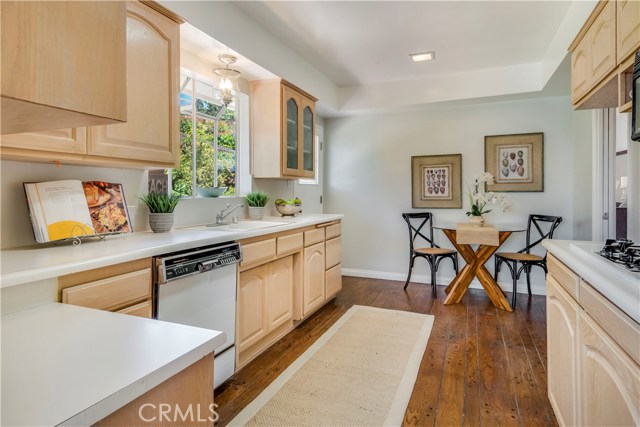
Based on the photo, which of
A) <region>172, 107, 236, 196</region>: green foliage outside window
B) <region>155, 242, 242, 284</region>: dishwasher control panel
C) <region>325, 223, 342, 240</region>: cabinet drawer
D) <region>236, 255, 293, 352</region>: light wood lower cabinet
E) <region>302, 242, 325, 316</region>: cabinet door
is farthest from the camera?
<region>325, 223, 342, 240</region>: cabinet drawer

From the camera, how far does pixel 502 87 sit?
150 inches

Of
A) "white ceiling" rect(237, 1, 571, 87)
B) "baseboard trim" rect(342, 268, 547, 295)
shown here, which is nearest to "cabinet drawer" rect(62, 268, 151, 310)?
"white ceiling" rect(237, 1, 571, 87)

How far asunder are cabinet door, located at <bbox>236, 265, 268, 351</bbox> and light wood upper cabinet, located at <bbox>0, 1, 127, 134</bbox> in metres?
1.73

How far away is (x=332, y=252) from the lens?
3.67 metres

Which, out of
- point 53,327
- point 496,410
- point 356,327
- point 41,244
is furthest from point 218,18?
point 496,410

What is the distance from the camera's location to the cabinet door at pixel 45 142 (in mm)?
1323

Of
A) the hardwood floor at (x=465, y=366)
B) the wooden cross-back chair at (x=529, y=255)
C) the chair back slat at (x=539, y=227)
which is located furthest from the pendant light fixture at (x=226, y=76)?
the chair back slat at (x=539, y=227)

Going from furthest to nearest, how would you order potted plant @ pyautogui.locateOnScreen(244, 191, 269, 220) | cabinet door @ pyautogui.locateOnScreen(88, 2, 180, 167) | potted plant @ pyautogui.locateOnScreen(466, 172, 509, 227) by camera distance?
1. potted plant @ pyautogui.locateOnScreen(466, 172, 509, 227)
2. potted plant @ pyautogui.locateOnScreen(244, 191, 269, 220)
3. cabinet door @ pyautogui.locateOnScreen(88, 2, 180, 167)

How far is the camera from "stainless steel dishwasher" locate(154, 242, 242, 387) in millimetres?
1656

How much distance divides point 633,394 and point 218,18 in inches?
111

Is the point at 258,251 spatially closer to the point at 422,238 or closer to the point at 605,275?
the point at 605,275

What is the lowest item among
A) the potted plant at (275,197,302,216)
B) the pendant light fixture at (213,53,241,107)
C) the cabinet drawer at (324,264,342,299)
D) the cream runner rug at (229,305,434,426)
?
the cream runner rug at (229,305,434,426)

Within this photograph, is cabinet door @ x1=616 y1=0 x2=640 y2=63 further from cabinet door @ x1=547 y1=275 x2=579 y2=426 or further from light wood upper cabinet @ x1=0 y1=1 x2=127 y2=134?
→ light wood upper cabinet @ x1=0 y1=1 x2=127 y2=134

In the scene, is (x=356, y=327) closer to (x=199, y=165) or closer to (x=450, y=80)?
(x=199, y=165)
